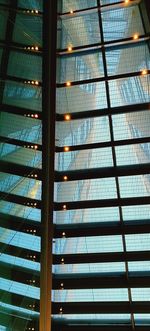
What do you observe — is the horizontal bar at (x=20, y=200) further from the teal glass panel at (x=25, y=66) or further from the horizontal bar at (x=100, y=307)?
the horizontal bar at (x=100, y=307)

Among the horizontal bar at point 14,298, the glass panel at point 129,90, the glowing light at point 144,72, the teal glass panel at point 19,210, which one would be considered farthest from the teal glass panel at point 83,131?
the horizontal bar at point 14,298

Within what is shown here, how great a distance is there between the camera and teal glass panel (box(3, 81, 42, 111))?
5.12 meters

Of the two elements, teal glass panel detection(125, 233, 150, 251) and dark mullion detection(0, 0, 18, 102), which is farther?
teal glass panel detection(125, 233, 150, 251)

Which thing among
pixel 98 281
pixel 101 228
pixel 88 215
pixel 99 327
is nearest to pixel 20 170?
pixel 88 215

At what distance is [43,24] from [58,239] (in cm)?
887

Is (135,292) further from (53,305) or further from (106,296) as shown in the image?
(53,305)

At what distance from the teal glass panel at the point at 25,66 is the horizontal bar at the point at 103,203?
7038mm

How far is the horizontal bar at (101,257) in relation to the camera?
14570 mm

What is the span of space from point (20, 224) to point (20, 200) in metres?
0.37

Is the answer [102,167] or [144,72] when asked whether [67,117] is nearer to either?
[102,167]

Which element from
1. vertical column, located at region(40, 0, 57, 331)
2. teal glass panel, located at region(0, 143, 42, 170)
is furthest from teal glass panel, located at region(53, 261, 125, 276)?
teal glass panel, located at region(0, 143, 42, 170)

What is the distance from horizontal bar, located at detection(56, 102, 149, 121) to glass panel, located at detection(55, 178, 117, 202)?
2.18 metres

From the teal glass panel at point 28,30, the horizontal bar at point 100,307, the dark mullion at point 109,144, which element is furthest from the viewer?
the horizontal bar at point 100,307

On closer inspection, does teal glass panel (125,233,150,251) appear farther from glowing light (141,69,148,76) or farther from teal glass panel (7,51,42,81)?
teal glass panel (7,51,42,81)
